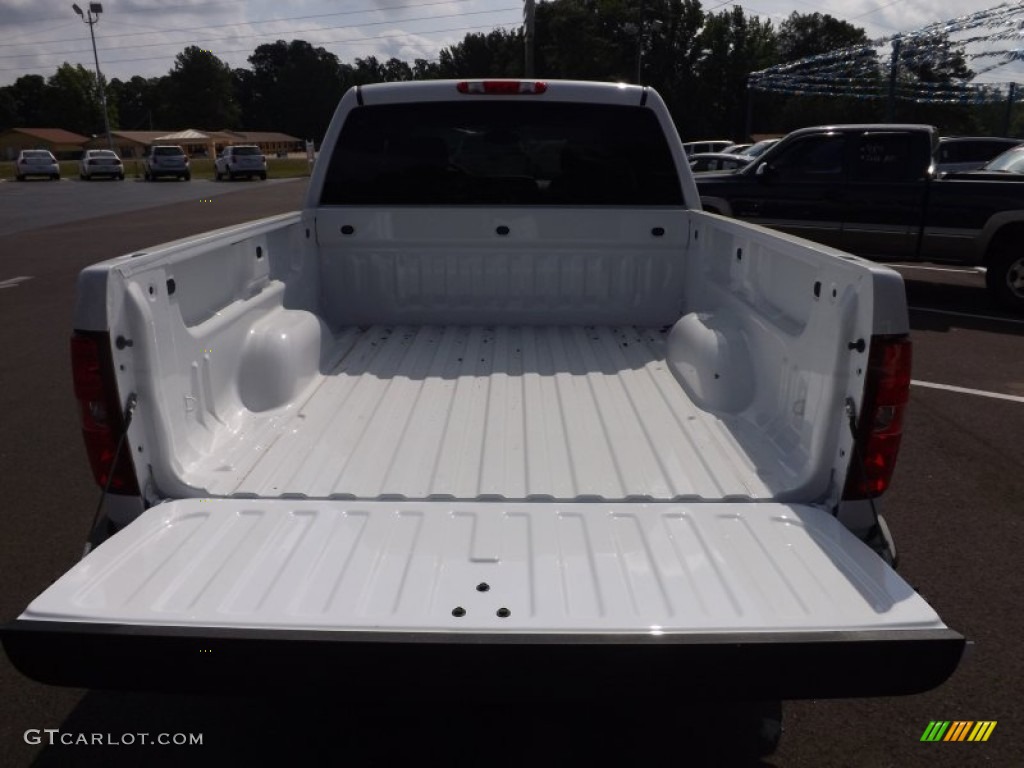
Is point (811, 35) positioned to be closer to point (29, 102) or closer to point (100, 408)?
point (100, 408)

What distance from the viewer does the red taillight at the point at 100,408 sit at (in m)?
2.25

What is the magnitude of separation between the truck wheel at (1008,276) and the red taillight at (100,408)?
997 centimetres

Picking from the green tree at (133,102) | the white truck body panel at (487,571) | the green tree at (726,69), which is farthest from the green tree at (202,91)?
the white truck body panel at (487,571)

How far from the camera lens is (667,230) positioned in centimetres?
443

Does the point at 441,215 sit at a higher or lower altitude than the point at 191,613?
higher

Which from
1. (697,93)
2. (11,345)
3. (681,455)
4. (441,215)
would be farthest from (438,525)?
(697,93)

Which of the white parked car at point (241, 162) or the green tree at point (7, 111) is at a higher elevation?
the green tree at point (7, 111)

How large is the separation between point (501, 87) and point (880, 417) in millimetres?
2791

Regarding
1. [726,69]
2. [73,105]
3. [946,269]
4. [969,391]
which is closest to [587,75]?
[726,69]

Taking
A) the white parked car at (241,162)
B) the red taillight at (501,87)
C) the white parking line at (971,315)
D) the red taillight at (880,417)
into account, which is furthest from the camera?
the white parked car at (241,162)

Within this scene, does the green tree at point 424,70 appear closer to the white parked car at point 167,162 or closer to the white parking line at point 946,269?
the white parked car at point 167,162

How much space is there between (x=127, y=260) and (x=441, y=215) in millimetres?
2276

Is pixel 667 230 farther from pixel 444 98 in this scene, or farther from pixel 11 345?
pixel 11 345

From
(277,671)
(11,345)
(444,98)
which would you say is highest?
(444,98)
